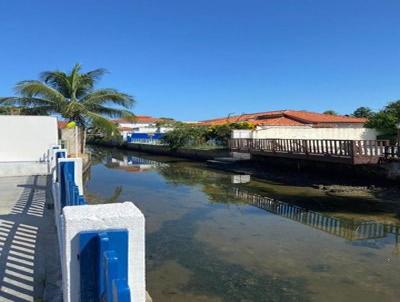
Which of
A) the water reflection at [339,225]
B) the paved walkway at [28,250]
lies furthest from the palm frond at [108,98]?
the paved walkway at [28,250]

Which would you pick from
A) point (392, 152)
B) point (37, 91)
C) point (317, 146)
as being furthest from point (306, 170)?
point (37, 91)

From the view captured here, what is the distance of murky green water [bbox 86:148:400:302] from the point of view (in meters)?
6.32

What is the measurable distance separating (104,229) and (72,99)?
24.0 meters

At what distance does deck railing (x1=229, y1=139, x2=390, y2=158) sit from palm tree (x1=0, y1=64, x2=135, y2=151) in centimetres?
808

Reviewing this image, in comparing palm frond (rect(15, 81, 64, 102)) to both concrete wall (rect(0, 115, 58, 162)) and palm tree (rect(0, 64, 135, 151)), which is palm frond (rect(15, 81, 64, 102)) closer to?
palm tree (rect(0, 64, 135, 151))

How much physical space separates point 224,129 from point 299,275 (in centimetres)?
2693

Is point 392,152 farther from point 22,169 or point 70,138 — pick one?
point 22,169

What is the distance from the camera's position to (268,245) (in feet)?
28.8

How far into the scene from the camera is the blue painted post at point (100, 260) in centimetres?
208

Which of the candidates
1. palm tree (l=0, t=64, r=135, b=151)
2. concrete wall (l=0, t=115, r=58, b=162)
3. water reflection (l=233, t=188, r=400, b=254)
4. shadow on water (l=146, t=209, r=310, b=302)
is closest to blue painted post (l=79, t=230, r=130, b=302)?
shadow on water (l=146, t=209, r=310, b=302)

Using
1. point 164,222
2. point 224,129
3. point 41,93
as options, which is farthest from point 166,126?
point 164,222

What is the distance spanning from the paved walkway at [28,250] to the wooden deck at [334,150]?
12324mm

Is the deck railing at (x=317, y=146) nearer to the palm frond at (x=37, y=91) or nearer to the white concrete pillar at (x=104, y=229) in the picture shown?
the palm frond at (x=37, y=91)

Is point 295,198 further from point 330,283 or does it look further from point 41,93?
point 41,93
